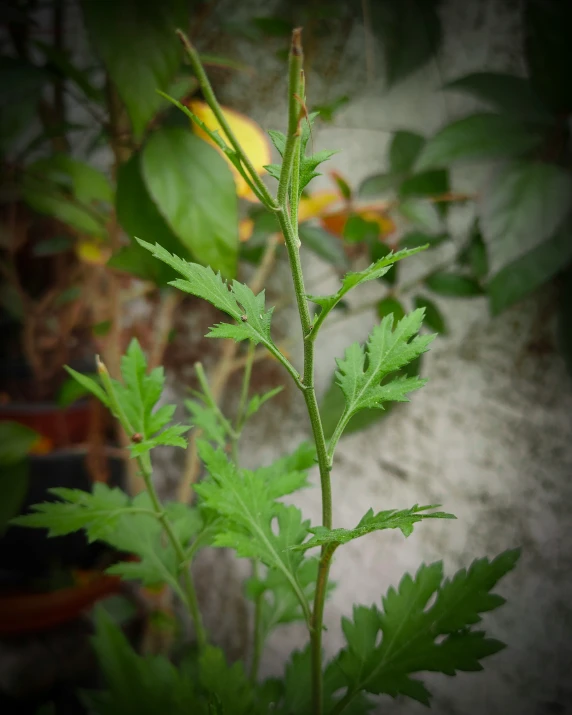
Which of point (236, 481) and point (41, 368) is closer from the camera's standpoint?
point (236, 481)

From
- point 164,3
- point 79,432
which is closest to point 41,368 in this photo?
point 79,432

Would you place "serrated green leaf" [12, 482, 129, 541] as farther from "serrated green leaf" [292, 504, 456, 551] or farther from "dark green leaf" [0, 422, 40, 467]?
"dark green leaf" [0, 422, 40, 467]

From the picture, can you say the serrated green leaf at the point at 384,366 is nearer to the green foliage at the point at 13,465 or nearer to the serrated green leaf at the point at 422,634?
the serrated green leaf at the point at 422,634

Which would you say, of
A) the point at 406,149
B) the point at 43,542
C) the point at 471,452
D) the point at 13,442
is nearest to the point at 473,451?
the point at 471,452

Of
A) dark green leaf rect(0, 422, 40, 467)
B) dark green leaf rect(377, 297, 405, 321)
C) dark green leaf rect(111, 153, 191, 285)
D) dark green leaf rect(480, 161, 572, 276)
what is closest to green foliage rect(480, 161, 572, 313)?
dark green leaf rect(480, 161, 572, 276)

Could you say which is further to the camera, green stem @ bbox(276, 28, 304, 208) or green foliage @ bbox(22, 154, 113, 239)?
green foliage @ bbox(22, 154, 113, 239)

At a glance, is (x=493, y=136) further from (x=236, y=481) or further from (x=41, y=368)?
(x=41, y=368)
